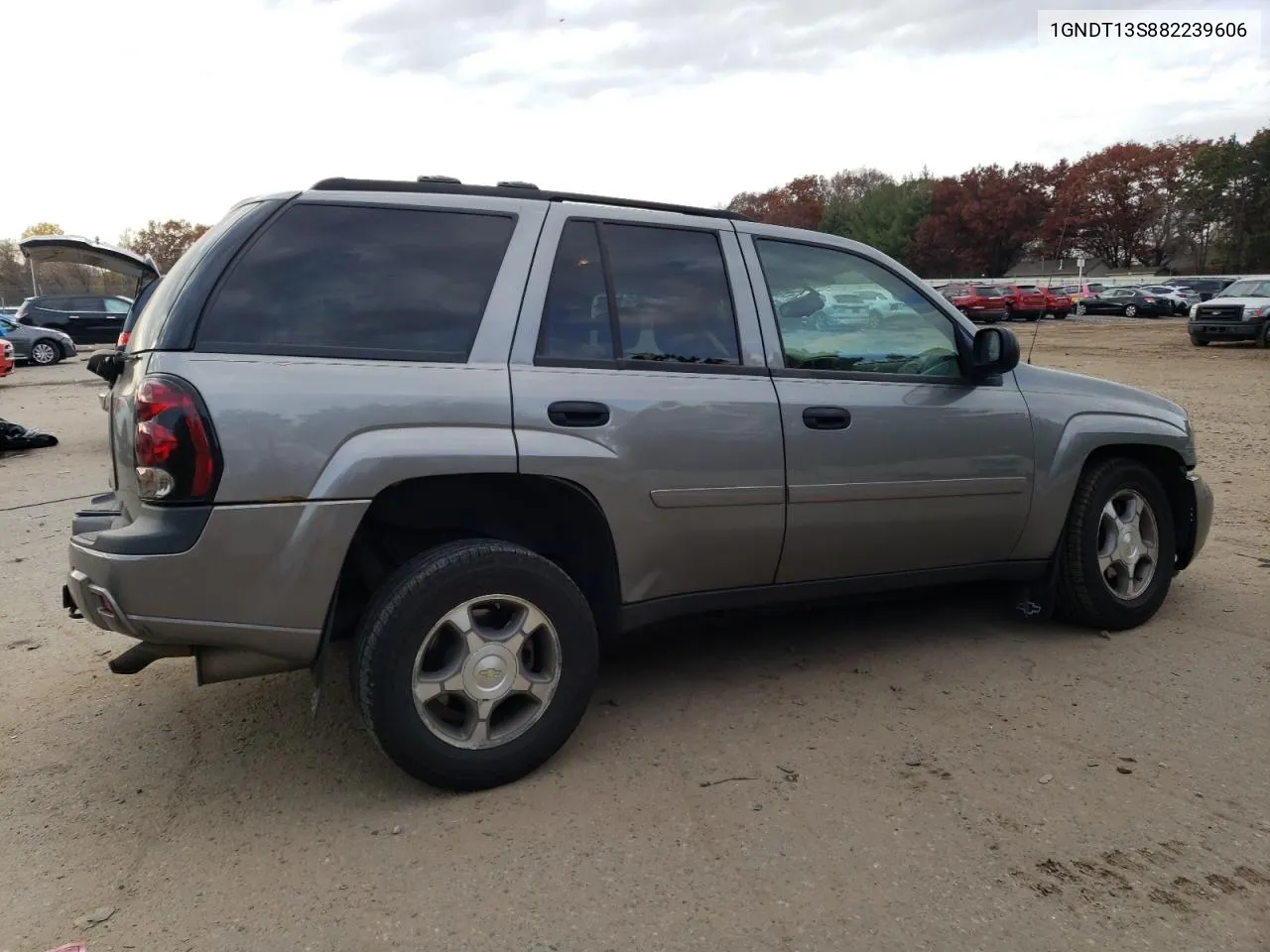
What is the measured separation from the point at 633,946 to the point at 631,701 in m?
1.48

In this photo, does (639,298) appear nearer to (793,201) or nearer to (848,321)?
(848,321)

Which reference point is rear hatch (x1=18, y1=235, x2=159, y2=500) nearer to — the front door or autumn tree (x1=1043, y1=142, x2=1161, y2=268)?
the front door

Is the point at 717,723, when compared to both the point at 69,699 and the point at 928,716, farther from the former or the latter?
the point at 69,699

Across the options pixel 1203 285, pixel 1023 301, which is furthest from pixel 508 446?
pixel 1203 285

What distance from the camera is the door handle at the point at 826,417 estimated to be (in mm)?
3646

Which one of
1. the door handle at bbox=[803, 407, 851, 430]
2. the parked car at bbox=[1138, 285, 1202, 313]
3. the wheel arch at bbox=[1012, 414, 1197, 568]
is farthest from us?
the parked car at bbox=[1138, 285, 1202, 313]

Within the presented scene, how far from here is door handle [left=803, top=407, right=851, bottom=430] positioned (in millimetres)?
3646

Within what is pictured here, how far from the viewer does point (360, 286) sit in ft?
10.1

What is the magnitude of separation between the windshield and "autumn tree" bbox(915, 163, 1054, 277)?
5028cm

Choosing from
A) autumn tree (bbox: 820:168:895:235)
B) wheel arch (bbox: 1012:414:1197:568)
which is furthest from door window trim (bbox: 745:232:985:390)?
autumn tree (bbox: 820:168:895:235)

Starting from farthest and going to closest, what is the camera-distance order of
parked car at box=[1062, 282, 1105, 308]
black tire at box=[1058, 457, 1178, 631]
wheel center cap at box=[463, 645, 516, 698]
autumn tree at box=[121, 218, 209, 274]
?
autumn tree at box=[121, 218, 209, 274], parked car at box=[1062, 282, 1105, 308], black tire at box=[1058, 457, 1178, 631], wheel center cap at box=[463, 645, 516, 698]

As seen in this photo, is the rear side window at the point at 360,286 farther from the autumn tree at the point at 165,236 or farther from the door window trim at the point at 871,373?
the autumn tree at the point at 165,236

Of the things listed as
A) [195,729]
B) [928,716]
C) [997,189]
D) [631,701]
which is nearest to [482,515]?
[631,701]

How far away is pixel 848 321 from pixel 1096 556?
161 cm
